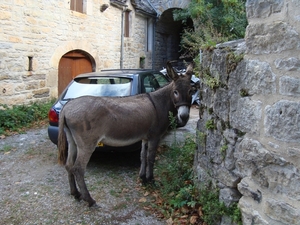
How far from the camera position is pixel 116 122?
13.1 feet

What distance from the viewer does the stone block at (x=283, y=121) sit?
2.08 m

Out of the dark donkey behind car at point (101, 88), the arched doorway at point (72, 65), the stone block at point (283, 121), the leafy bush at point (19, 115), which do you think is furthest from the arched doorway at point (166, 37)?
the stone block at point (283, 121)

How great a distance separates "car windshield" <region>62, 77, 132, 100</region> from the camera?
5.17 metres

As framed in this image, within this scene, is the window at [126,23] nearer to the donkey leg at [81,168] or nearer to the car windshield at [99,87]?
the car windshield at [99,87]

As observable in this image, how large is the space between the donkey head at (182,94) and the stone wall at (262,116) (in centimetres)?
111

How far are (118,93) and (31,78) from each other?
5.61 m

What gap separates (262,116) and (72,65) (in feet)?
32.4

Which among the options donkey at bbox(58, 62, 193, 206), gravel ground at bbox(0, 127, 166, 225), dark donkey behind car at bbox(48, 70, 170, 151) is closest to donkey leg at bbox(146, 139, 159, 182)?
donkey at bbox(58, 62, 193, 206)

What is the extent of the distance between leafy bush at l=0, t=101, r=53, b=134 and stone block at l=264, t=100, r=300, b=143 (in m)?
7.15

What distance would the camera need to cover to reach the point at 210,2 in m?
11.6

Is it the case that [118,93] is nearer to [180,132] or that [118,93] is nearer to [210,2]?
[180,132]

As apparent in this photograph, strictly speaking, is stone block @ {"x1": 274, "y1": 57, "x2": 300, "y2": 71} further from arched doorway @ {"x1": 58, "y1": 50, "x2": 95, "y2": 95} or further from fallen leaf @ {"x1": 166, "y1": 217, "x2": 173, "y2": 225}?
arched doorway @ {"x1": 58, "y1": 50, "x2": 95, "y2": 95}

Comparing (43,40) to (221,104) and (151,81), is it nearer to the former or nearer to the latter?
(151,81)

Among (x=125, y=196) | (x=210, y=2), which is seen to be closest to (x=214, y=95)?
(x=125, y=196)
